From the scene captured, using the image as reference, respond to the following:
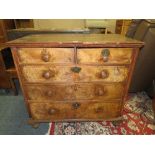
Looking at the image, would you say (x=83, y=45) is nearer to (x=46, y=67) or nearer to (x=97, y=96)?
(x=46, y=67)

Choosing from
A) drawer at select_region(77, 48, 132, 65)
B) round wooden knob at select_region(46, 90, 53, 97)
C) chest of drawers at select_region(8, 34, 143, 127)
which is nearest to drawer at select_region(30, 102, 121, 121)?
chest of drawers at select_region(8, 34, 143, 127)

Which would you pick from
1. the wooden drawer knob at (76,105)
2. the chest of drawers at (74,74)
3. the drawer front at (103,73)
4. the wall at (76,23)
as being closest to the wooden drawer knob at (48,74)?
the chest of drawers at (74,74)

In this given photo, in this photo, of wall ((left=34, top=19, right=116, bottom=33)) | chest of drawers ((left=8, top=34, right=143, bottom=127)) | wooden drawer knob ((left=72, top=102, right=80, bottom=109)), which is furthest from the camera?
wall ((left=34, top=19, right=116, bottom=33))

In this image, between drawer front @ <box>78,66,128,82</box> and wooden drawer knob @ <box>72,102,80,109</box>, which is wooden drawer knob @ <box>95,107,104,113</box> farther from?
drawer front @ <box>78,66,128,82</box>

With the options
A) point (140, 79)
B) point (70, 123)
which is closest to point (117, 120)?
point (70, 123)

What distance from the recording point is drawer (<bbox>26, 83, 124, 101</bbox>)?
125cm

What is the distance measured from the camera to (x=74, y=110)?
54.8 inches

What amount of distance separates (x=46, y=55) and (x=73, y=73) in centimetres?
26

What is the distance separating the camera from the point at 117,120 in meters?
1.47

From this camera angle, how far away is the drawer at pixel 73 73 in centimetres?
115

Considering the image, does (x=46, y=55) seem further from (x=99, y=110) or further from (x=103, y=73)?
(x=99, y=110)

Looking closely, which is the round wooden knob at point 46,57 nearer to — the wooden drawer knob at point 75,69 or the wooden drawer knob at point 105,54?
the wooden drawer knob at point 75,69

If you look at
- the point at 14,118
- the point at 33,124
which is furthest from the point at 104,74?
the point at 14,118
